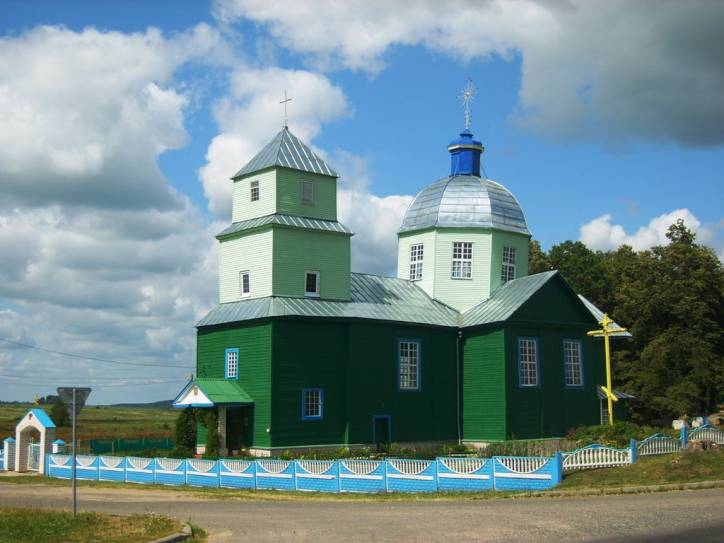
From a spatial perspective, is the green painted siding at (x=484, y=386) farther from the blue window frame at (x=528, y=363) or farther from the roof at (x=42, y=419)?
the roof at (x=42, y=419)

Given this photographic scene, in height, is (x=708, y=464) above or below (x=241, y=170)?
below

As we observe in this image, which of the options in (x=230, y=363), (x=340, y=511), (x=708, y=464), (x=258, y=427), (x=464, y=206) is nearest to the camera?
(x=340, y=511)

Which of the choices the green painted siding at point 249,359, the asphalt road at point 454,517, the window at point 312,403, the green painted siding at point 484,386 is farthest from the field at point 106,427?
the green painted siding at point 484,386

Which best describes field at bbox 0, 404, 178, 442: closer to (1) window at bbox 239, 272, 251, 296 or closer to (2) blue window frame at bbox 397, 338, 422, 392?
(1) window at bbox 239, 272, 251, 296

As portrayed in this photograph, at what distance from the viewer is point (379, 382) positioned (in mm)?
33812

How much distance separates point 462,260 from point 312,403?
11.1m

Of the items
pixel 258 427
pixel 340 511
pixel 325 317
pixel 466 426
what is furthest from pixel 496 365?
pixel 340 511

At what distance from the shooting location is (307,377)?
105 feet

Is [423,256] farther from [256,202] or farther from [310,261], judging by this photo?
[256,202]

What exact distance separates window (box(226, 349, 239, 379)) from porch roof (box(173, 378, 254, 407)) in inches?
21.4

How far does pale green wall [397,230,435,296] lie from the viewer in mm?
39531

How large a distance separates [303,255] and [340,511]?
55.6ft

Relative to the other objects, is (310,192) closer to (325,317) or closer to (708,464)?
(325,317)

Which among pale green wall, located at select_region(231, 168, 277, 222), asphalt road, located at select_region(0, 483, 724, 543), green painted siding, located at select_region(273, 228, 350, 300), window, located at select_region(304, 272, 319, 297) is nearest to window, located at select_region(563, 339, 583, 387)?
green painted siding, located at select_region(273, 228, 350, 300)
